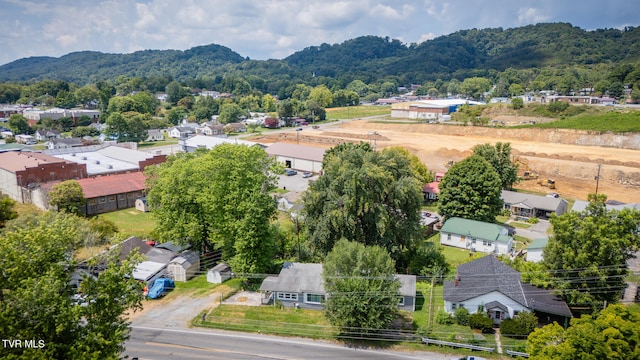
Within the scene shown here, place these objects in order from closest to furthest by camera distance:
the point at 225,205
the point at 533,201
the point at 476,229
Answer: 1. the point at 225,205
2. the point at 476,229
3. the point at 533,201

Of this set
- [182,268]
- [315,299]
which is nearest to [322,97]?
[182,268]

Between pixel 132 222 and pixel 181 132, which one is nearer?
pixel 132 222

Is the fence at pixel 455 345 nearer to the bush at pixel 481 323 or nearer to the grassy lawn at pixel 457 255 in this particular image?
the bush at pixel 481 323

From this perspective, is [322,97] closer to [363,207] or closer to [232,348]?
[363,207]

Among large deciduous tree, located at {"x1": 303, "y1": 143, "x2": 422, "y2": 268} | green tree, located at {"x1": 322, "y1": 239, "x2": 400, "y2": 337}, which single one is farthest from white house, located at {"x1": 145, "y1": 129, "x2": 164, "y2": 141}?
green tree, located at {"x1": 322, "y1": 239, "x2": 400, "y2": 337}

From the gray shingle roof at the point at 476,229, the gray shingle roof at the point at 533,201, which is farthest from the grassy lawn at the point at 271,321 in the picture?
the gray shingle roof at the point at 533,201
